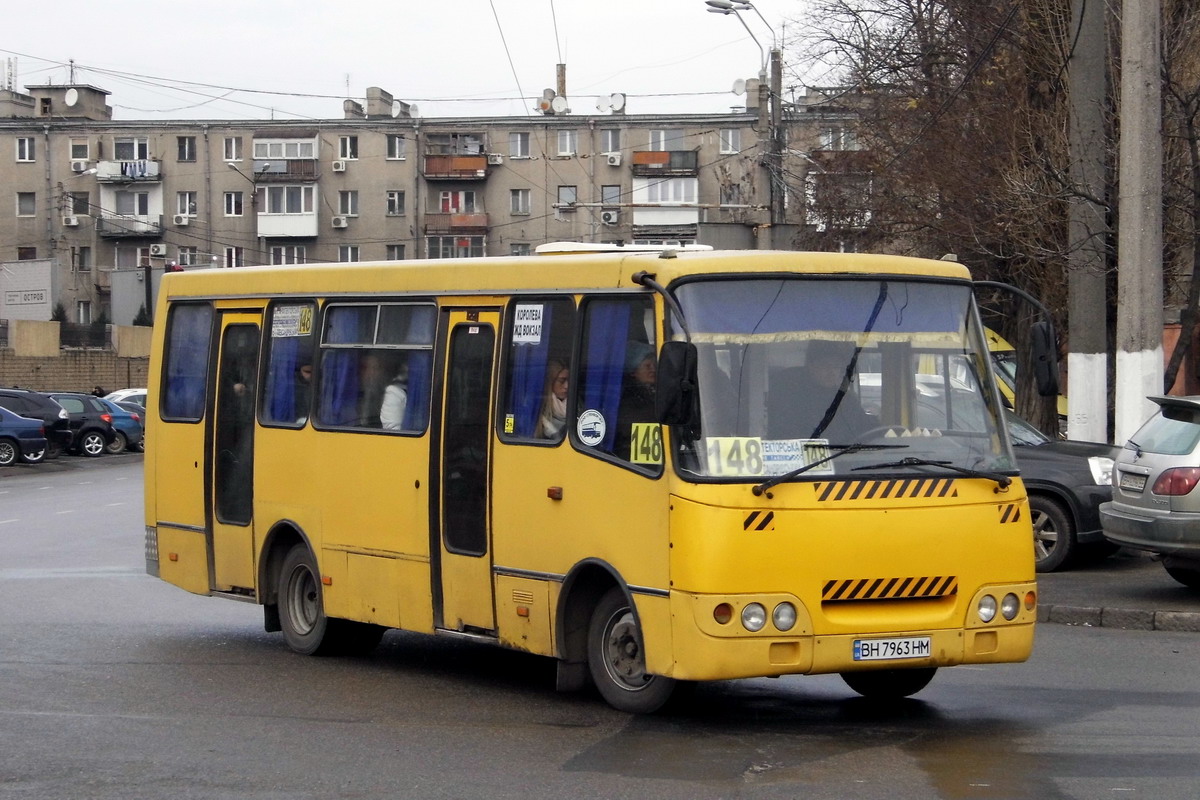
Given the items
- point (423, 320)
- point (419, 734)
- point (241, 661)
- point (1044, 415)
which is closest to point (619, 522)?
point (419, 734)

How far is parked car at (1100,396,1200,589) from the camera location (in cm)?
1245

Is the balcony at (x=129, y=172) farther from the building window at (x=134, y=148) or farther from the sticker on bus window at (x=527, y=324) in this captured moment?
the sticker on bus window at (x=527, y=324)

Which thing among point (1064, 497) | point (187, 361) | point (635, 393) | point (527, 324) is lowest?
point (1064, 497)

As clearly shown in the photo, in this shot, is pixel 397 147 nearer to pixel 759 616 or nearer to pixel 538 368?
pixel 538 368

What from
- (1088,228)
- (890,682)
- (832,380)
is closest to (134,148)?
(1088,228)

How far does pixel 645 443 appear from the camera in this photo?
329 inches

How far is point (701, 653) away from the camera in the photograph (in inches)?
310

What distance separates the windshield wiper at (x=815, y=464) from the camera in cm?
790

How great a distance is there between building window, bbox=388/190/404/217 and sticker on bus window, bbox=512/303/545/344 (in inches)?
2705

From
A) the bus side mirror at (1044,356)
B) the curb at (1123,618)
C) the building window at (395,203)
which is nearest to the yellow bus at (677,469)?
the bus side mirror at (1044,356)

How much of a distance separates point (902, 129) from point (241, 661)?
53.8ft

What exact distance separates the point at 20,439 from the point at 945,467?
34172mm

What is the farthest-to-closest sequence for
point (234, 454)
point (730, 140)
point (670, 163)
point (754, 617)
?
point (730, 140) < point (670, 163) < point (234, 454) < point (754, 617)

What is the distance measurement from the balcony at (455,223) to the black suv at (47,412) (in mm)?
35284
